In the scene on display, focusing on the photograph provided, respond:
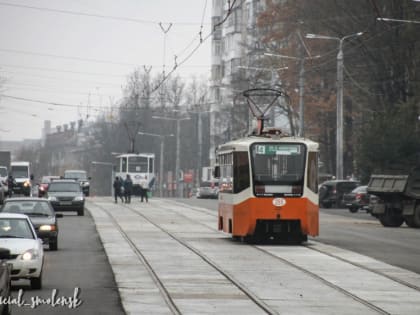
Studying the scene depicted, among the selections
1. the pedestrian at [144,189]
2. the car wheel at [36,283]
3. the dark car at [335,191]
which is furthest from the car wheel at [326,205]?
the car wheel at [36,283]

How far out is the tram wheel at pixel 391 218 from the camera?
48.6 meters

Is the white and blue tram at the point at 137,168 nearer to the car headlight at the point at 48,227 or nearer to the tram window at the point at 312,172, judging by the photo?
the tram window at the point at 312,172

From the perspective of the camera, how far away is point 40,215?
104ft

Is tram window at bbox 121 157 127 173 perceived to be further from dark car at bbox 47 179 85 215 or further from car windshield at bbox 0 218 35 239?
car windshield at bbox 0 218 35 239

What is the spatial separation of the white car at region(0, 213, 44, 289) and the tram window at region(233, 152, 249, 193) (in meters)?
13.5

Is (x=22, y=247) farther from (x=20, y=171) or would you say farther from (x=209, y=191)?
(x=209, y=191)

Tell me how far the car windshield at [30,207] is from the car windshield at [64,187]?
941 inches

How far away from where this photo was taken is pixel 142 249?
31.4 metres

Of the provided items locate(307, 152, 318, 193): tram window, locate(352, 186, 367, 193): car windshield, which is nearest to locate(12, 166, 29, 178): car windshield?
locate(352, 186, 367, 193): car windshield

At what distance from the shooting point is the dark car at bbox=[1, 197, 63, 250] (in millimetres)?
30828

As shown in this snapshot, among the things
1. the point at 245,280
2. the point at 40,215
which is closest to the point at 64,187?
the point at 40,215

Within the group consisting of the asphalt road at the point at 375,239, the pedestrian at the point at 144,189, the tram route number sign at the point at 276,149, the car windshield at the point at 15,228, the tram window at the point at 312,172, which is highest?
the tram route number sign at the point at 276,149

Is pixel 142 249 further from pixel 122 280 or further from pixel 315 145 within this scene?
pixel 122 280

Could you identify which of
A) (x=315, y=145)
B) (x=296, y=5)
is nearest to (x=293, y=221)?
(x=315, y=145)
